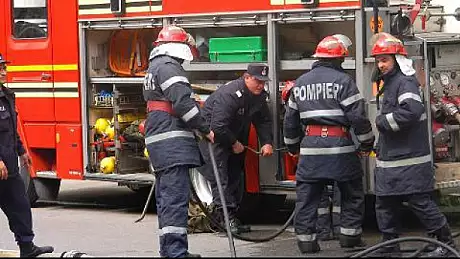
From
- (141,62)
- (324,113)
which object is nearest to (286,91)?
(324,113)

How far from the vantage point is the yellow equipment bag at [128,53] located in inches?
443

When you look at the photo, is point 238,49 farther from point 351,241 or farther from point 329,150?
point 351,241

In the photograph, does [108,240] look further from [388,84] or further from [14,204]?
[388,84]

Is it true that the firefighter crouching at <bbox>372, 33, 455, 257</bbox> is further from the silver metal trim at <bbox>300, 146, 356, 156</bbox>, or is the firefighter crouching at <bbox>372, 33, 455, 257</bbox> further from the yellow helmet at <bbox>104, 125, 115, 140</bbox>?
the yellow helmet at <bbox>104, 125, 115, 140</bbox>

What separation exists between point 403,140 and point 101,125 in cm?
429

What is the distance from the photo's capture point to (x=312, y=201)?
8.65 metres

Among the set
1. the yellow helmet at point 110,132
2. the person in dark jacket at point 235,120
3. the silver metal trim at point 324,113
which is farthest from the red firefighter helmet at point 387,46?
the yellow helmet at point 110,132

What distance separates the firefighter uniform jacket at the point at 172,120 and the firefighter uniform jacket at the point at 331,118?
38.8 inches

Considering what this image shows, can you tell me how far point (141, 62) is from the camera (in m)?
11.2

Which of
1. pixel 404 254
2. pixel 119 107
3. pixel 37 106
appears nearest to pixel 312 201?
pixel 404 254

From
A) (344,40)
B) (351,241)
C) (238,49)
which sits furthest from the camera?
(238,49)

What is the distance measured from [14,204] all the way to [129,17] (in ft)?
10.1

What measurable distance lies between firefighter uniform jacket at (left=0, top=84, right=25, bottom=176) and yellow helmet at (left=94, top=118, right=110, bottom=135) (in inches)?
119

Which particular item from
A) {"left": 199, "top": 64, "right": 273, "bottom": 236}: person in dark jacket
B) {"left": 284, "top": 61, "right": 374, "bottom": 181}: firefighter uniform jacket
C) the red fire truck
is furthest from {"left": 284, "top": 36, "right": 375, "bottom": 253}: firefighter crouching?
{"left": 199, "top": 64, "right": 273, "bottom": 236}: person in dark jacket
